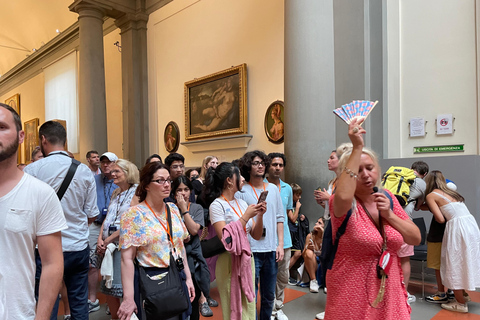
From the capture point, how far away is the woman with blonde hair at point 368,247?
1.95 m

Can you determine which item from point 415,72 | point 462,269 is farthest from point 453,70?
point 462,269

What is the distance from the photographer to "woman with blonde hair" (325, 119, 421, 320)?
1947mm

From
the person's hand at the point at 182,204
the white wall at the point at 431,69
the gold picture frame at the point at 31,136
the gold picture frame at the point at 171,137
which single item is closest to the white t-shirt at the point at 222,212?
the person's hand at the point at 182,204

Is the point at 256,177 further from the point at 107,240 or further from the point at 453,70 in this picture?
the point at 453,70

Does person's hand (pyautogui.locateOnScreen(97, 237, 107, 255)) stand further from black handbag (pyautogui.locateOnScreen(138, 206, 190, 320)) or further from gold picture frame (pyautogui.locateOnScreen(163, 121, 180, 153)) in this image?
gold picture frame (pyautogui.locateOnScreen(163, 121, 180, 153))

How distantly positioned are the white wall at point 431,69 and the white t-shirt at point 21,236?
6079mm

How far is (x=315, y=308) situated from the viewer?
4535 mm

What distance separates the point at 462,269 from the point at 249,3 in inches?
283

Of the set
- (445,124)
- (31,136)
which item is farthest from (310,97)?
(31,136)

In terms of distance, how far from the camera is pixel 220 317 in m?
4.26

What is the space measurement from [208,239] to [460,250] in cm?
331

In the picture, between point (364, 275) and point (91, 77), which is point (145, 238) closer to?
point (364, 275)

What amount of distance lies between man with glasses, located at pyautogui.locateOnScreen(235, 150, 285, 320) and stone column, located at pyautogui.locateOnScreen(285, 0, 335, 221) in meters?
2.17

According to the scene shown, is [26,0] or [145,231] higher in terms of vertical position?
[26,0]
